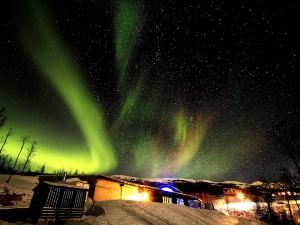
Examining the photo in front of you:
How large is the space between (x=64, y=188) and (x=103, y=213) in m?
4.10

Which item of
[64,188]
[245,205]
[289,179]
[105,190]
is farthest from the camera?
[245,205]

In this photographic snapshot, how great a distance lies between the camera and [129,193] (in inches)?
1332

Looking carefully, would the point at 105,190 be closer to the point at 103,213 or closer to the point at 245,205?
the point at 103,213

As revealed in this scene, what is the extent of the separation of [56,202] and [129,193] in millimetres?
19316

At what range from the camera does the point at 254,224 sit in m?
30.1

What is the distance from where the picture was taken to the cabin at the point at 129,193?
2925 cm

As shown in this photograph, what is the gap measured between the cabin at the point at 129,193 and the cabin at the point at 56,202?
36.4 ft

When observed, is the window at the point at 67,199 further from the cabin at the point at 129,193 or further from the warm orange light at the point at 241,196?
the warm orange light at the point at 241,196

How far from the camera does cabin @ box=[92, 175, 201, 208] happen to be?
2925 centimetres

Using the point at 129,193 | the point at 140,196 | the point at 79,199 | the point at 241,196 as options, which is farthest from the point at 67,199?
the point at 241,196

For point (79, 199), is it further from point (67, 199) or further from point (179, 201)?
point (179, 201)

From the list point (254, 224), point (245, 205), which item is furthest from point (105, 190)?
point (245, 205)

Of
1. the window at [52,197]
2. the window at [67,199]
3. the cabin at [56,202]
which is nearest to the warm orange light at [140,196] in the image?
the cabin at [56,202]

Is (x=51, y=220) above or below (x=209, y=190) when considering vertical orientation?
below
